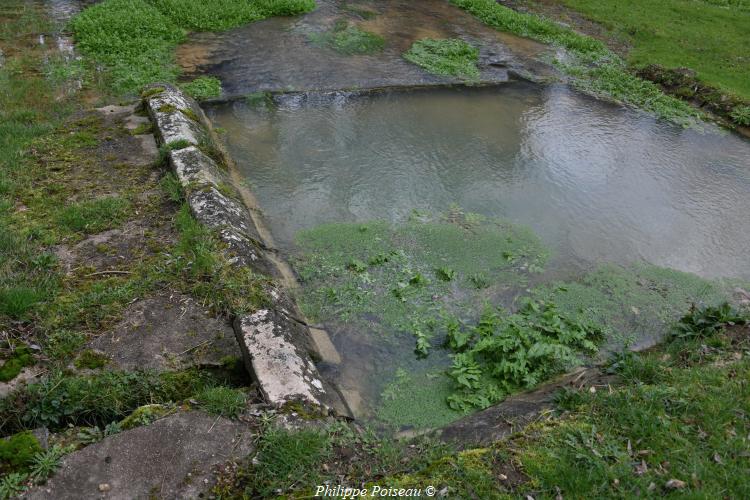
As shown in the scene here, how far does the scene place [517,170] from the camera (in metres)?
8.62

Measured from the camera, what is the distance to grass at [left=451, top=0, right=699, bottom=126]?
11359 mm

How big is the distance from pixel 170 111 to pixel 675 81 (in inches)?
430

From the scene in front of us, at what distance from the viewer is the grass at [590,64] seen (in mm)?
11359

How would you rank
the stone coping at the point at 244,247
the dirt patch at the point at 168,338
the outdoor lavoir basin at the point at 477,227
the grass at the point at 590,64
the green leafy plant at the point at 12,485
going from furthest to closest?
the grass at the point at 590,64
the outdoor lavoir basin at the point at 477,227
the dirt patch at the point at 168,338
the stone coping at the point at 244,247
the green leafy plant at the point at 12,485

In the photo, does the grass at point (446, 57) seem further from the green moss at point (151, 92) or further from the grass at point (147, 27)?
the green moss at point (151, 92)

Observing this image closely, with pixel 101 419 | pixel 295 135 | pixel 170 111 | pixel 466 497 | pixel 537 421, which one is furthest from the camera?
pixel 295 135

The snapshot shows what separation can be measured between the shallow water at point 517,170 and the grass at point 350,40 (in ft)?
8.28

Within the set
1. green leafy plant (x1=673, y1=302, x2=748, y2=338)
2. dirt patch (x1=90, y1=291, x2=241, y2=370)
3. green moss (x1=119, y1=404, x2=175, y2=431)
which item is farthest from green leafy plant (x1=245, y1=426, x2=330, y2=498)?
green leafy plant (x1=673, y1=302, x2=748, y2=338)

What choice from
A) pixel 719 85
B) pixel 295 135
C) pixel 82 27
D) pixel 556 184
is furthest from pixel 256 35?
pixel 719 85

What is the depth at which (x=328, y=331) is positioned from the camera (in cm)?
545

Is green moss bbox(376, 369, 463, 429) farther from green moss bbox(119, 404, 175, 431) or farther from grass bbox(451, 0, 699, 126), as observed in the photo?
grass bbox(451, 0, 699, 126)

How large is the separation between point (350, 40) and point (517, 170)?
6339 millimetres

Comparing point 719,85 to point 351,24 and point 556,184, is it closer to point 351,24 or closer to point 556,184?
point 556,184

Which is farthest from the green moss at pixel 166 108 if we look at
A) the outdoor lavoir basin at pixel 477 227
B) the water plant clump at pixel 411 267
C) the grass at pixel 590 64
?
the grass at pixel 590 64
